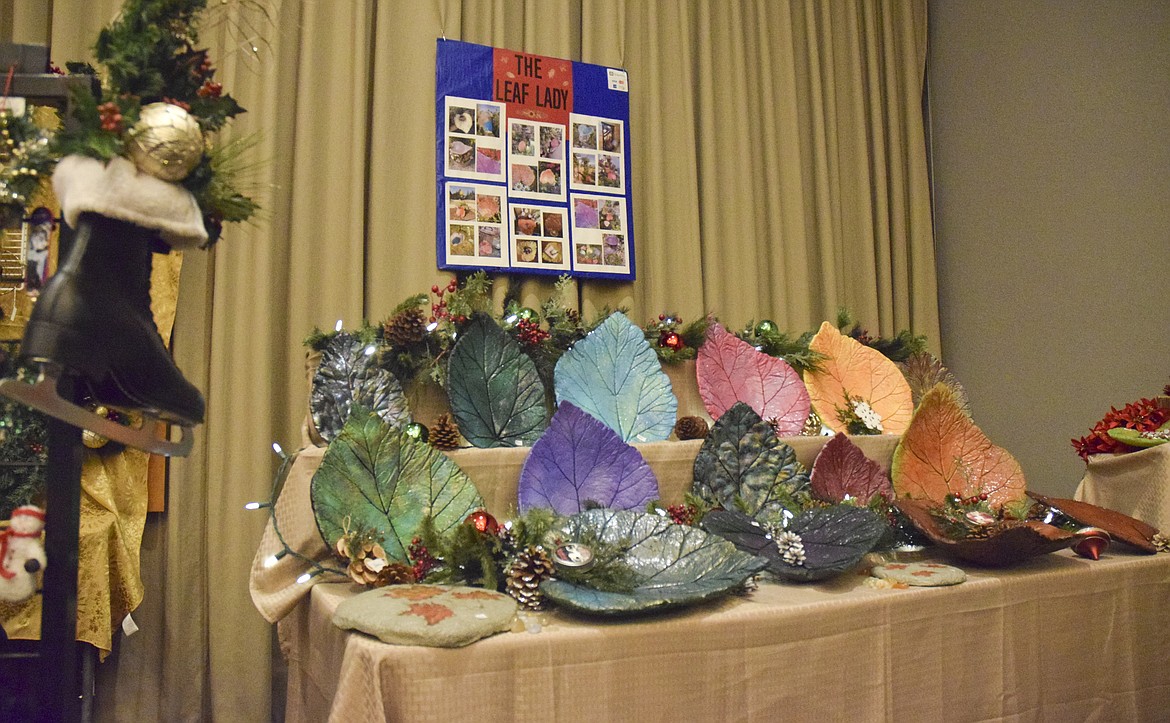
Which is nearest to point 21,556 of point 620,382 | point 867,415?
point 620,382

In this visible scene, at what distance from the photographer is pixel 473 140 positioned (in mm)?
2330

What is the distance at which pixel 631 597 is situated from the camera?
3.47ft

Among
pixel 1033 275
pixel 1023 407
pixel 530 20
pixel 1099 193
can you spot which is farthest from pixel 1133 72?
pixel 530 20

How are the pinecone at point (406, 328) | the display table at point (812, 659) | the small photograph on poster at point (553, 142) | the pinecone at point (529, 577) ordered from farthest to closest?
the small photograph on poster at point (553, 142) < the pinecone at point (406, 328) < the pinecone at point (529, 577) < the display table at point (812, 659)

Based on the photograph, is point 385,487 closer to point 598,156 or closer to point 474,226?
point 474,226

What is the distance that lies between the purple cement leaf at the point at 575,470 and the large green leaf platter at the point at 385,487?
113 mm

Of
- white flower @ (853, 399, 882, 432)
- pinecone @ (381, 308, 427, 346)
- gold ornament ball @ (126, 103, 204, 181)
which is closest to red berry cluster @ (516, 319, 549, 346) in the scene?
pinecone @ (381, 308, 427, 346)

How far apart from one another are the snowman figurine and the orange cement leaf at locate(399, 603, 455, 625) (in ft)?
1.23

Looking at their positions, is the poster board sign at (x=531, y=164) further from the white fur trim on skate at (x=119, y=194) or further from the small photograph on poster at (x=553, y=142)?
the white fur trim on skate at (x=119, y=194)

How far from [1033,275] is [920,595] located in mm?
1866

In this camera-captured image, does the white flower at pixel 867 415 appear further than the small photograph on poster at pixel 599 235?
No

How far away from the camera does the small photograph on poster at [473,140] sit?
2.30 meters


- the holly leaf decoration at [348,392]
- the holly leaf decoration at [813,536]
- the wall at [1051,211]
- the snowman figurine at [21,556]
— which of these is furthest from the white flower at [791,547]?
the wall at [1051,211]

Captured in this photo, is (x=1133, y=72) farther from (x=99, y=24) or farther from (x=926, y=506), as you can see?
(x=99, y=24)
